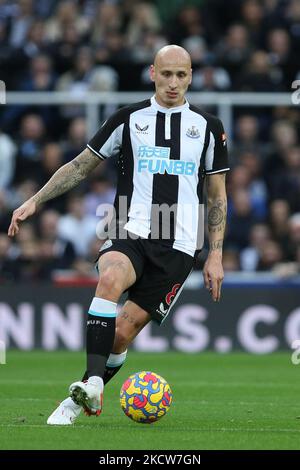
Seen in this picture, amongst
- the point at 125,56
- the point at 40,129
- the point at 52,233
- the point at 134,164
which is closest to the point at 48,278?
the point at 52,233

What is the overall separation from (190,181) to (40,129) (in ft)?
33.5

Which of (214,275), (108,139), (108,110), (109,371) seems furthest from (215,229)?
(108,110)

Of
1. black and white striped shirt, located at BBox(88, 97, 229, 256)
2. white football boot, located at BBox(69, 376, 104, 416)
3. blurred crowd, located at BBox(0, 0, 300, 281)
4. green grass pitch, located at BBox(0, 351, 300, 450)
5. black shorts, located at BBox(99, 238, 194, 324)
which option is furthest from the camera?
blurred crowd, located at BBox(0, 0, 300, 281)

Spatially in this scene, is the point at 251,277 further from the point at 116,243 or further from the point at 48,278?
the point at 116,243

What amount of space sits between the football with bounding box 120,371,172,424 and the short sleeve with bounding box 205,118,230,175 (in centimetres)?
161

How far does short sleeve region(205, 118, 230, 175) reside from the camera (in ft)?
28.9

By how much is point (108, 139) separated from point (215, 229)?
104 cm

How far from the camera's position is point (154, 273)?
854 cm

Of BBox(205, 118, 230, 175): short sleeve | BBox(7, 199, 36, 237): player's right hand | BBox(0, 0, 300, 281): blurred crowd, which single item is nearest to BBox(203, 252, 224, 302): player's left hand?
BBox(205, 118, 230, 175): short sleeve

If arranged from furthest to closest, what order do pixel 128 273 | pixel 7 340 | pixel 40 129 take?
pixel 40 129 < pixel 7 340 < pixel 128 273

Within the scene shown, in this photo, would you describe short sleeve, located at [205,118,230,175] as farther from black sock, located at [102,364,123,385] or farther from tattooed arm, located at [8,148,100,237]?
black sock, located at [102,364,123,385]

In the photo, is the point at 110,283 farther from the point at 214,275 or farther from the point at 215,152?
the point at 215,152

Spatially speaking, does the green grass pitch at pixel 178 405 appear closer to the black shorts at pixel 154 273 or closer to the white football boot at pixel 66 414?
the white football boot at pixel 66 414

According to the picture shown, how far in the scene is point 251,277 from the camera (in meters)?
17.1
